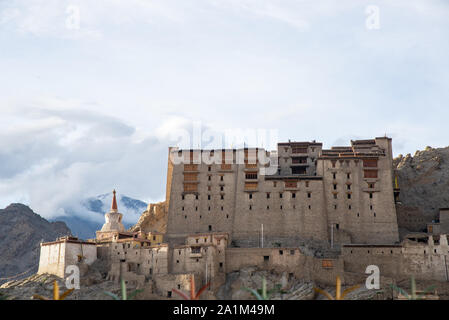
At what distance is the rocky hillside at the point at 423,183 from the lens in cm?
10012

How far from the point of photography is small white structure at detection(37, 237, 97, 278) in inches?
3497

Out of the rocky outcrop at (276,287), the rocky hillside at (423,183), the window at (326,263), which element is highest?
the rocky hillside at (423,183)

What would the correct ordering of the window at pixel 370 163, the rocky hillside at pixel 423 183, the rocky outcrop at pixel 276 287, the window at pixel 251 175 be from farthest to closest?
1. the rocky hillside at pixel 423 183
2. the window at pixel 251 175
3. the window at pixel 370 163
4. the rocky outcrop at pixel 276 287

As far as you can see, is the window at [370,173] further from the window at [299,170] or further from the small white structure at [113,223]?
the small white structure at [113,223]

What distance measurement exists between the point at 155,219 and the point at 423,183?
1477 inches

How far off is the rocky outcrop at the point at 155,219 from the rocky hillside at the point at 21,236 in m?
34.1

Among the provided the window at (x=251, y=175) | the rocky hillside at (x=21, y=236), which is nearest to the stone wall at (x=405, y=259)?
the window at (x=251, y=175)

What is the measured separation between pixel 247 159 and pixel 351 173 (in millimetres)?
13531

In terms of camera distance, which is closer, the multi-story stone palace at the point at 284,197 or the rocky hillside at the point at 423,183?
the multi-story stone palace at the point at 284,197

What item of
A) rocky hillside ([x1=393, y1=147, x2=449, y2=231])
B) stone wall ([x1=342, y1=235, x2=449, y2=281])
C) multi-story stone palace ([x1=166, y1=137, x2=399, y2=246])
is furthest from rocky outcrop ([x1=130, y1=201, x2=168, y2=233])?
rocky hillside ([x1=393, y1=147, x2=449, y2=231])

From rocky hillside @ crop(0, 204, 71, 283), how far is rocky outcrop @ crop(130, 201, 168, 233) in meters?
34.1

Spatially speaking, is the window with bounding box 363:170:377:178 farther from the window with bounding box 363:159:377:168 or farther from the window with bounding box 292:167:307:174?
the window with bounding box 292:167:307:174
